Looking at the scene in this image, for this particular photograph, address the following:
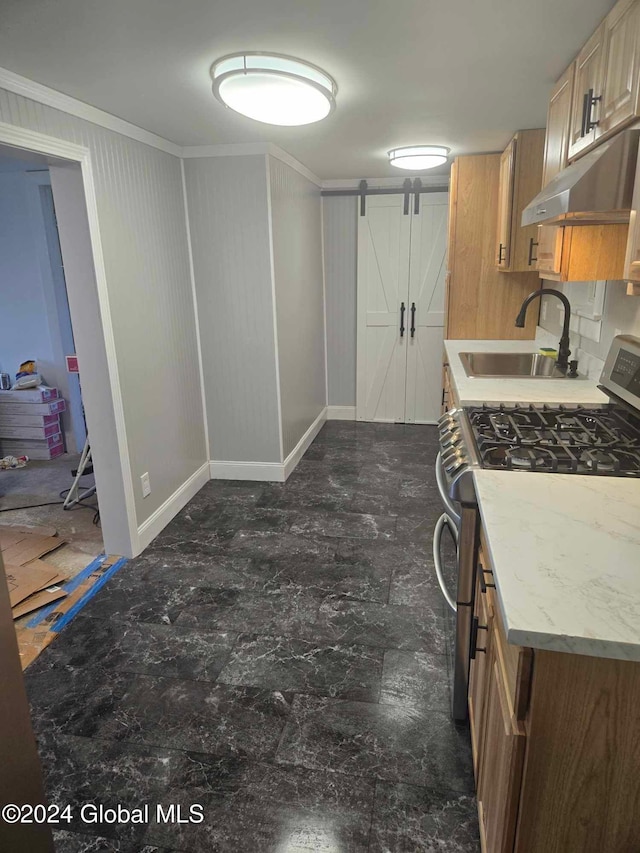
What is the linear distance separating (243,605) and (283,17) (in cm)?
232

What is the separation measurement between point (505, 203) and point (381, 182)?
1.90m

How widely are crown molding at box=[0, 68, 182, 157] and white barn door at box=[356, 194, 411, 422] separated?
2297mm

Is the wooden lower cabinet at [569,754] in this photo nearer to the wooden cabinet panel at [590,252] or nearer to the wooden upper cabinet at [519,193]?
the wooden cabinet panel at [590,252]

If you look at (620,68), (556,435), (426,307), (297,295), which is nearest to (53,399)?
(297,295)

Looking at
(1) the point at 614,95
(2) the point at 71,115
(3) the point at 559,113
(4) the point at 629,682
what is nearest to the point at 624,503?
(4) the point at 629,682

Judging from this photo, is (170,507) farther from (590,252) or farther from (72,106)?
(590,252)

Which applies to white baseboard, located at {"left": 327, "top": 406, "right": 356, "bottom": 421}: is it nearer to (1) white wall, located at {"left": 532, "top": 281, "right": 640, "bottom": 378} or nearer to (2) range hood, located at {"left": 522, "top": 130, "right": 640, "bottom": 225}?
(1) white wall, located at {"left": 532, "top": 281, "right": 640, "bottom": 378}

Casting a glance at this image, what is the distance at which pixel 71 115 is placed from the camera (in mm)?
2473

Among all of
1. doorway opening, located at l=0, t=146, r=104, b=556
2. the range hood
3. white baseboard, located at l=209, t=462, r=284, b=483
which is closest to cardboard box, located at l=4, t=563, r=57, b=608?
doorway opening, located at l=0, t=146, r=104, b=556

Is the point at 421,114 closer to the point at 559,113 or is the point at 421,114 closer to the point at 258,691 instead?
the point at 559,113

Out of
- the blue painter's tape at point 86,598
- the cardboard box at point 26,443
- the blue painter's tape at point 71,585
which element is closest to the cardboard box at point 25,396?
the cardboard box at point 26,443

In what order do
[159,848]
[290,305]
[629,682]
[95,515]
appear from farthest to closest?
[290,305], [95,515], [159,848], [629,682]

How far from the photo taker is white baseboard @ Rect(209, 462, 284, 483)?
4.09 metres

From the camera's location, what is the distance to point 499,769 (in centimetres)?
116
